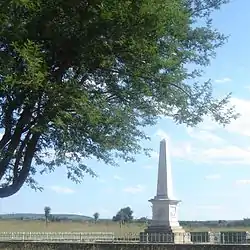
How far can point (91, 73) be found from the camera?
13.2 metres

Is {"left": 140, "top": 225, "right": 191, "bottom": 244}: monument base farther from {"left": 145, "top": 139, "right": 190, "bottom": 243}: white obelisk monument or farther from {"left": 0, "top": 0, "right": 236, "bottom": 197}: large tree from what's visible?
{"left": 0, "top": 0, "right": 236, "bottom": 197}: large tree

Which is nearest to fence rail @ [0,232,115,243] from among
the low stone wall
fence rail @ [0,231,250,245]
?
fence rail @ [0,231,250,245]

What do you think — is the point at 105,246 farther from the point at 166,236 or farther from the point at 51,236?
the point at 51,236

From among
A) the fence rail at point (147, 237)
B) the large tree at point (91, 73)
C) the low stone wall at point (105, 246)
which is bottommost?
the low stone wall at point (105, 246)

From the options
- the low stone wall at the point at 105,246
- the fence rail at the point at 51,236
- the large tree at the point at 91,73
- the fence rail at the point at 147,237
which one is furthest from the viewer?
the fence rail at the point at 51,236

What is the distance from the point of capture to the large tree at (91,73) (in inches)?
450

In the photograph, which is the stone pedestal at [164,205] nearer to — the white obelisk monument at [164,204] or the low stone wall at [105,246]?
the white obelisk monument at [164,204]

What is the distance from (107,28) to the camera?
38.0ft

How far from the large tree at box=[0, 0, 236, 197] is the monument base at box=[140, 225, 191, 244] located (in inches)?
726

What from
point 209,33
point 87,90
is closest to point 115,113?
point 87,90

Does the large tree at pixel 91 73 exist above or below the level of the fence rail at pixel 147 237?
above

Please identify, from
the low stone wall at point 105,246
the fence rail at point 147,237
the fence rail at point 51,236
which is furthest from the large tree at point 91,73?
the fence rail at point 51,236

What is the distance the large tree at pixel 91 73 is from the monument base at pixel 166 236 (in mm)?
18436

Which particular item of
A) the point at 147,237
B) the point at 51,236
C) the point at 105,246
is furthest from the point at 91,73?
the point at 51,236
